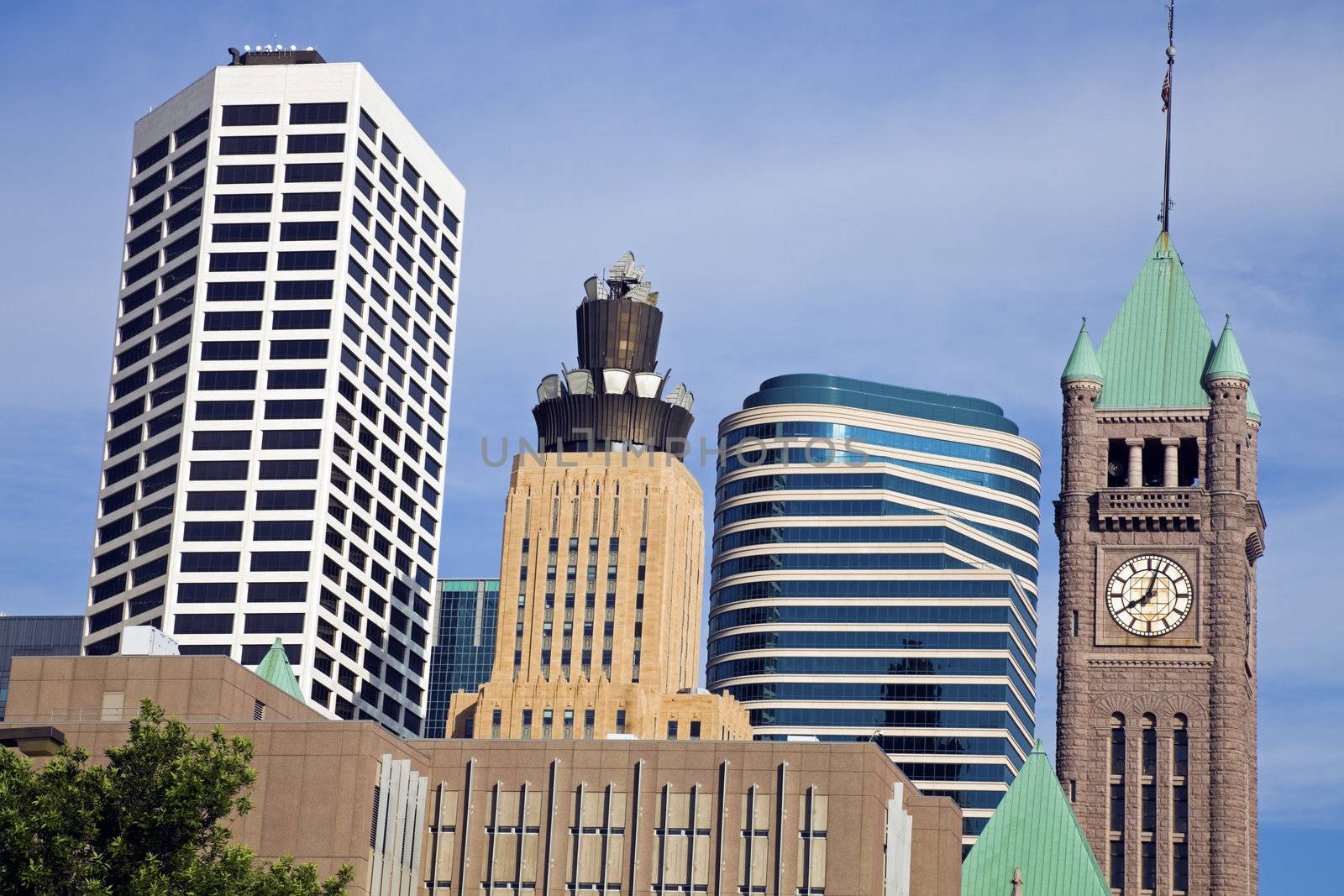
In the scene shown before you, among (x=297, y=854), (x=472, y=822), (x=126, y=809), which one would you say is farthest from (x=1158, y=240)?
(x=126, y=809)

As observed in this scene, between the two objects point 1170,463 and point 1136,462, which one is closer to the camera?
point 1170,463

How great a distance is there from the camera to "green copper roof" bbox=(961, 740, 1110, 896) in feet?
454

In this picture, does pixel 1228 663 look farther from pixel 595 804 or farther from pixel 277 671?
pixel 277 671

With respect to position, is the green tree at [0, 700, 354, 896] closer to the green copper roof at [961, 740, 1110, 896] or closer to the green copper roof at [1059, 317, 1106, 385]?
the green copper roof at [961, 740, 1110, 896]

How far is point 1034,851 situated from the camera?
140m

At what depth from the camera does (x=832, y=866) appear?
11881cm

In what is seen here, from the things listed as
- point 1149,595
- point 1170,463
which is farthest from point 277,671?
point 1170,463

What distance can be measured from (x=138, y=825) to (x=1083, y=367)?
327 feet

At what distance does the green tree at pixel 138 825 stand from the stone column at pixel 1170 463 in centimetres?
9240

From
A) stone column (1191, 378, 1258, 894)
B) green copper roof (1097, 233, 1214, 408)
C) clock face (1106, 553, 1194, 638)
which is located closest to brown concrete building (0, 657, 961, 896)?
stone column (1191, 378, 1258, 894)

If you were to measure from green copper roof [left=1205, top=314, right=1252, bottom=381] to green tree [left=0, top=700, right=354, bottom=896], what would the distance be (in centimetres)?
9768

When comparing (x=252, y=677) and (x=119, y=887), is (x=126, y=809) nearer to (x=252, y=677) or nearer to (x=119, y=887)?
(x=119, y=887)

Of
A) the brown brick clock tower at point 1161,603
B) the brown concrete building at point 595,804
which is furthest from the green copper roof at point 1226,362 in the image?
the brown concrete building at point 595,804

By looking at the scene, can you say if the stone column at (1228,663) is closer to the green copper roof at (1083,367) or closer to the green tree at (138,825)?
the green copper roof at (1083,367)
